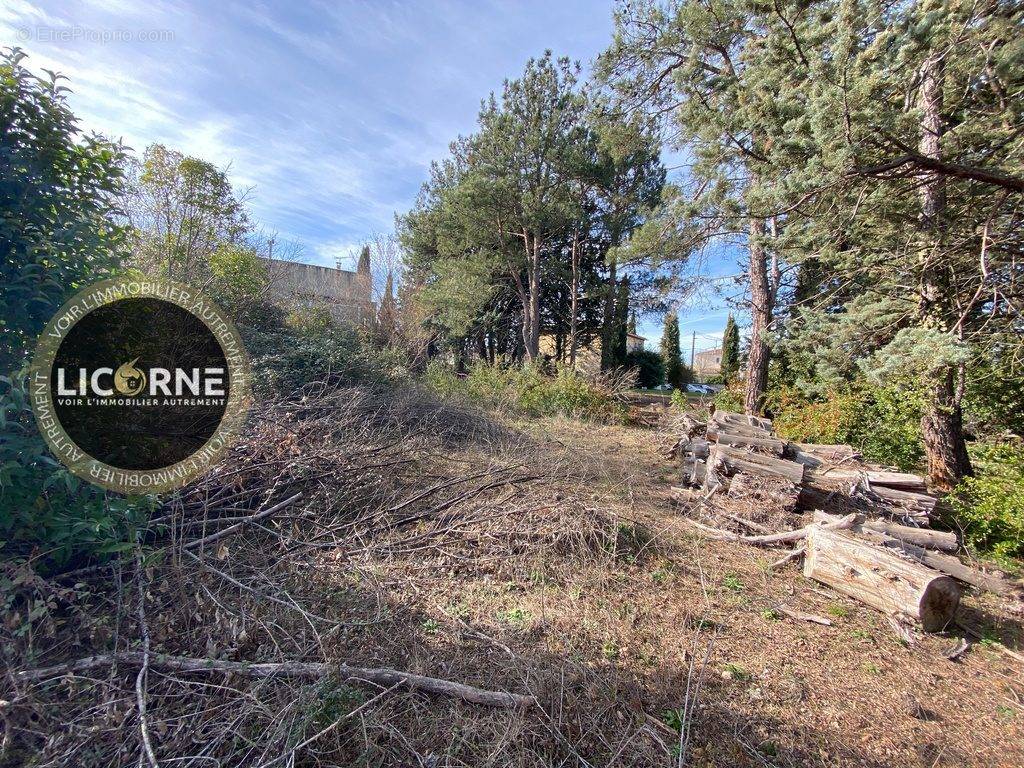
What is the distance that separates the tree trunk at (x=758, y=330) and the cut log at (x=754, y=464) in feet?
13.9

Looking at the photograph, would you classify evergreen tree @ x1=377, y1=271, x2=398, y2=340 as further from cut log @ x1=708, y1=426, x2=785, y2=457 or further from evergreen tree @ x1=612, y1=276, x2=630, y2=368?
cut log @ x1=708, y1=426, x2=785, y2=457

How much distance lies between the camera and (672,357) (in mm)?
20844

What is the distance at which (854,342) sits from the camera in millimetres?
4625

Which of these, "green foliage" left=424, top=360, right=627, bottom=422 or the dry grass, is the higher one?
"green foliage" left=424, top=360, right=627, bottom=422

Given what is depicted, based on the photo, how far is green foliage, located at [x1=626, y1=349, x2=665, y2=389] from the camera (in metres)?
20.1

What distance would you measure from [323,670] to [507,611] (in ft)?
3.84

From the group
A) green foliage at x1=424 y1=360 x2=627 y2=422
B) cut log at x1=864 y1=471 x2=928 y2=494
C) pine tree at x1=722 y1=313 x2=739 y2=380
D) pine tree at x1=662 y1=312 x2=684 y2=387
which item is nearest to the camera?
cut log at x1=864 y1=471 x2=928 y2=494

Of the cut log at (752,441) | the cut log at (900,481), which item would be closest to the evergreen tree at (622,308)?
the cut log at (752,441)

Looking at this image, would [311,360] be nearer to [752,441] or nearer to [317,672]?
[317,672]

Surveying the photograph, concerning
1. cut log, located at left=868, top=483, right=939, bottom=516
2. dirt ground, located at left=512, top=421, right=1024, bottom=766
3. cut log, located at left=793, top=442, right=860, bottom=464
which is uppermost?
cut log, located at left=793, top=442, right=860, bottom=464

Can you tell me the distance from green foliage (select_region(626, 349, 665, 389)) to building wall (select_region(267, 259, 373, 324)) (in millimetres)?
13108

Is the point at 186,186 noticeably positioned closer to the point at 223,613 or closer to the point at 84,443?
the point at 84,443

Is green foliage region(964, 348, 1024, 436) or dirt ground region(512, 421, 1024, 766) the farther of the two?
green foliage region(964, 348, 1024, 436)

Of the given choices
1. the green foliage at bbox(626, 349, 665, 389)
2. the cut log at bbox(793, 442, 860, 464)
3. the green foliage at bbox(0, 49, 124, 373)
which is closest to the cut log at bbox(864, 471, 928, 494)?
the cut log at bbox(793, 442, 860, 464)
